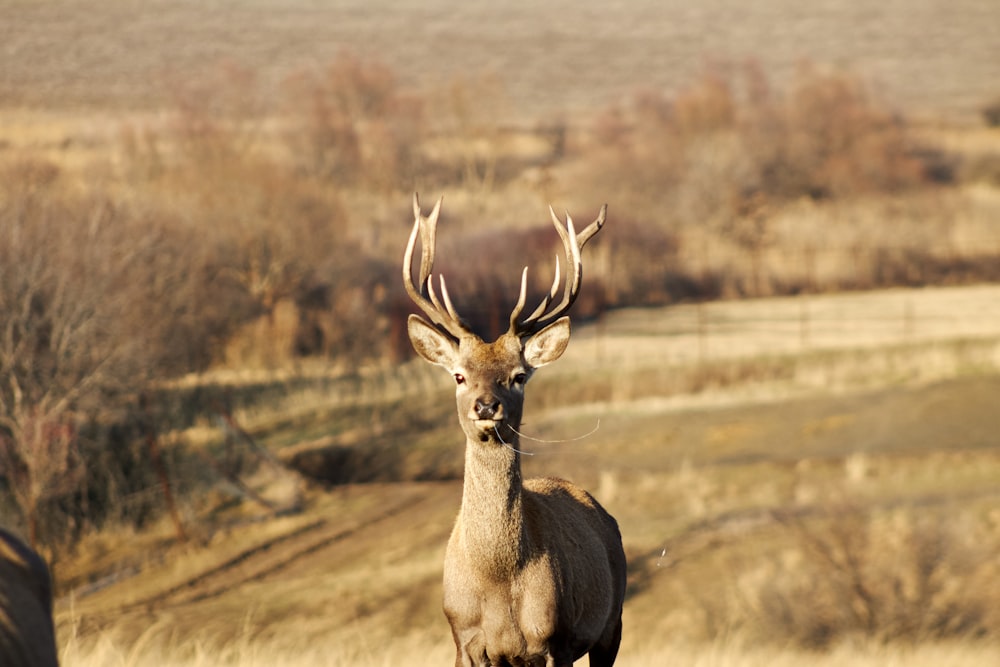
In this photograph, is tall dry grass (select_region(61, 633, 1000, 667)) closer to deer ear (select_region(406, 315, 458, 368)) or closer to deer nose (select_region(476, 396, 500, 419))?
deer ear (select_region(406, 315, 458, 368))

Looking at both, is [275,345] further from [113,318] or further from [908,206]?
A: [908,206]

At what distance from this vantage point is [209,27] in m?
104

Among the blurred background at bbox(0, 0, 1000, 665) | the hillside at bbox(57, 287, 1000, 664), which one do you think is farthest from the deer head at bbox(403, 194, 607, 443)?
the hillside at bbox(57, 287, 1000, 664)

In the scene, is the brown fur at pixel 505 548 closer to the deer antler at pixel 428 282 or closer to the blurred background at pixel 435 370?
the deer antler at pixel 428 282

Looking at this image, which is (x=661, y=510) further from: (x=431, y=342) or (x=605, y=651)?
(x=431, y=342)

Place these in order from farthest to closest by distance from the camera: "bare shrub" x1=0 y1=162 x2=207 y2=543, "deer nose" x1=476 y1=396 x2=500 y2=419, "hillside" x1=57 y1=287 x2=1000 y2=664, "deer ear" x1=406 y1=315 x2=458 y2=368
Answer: "bare shrub" x1=0 y1=162 x2=207 y2=543 < "hillside" x1=57 y1=287 x2=1000 y2=664 < "deer ear" x1=406 y1=315 x2=458 y2=368 < "deer nose" x1=476 y1=396 x2=500 y2=419

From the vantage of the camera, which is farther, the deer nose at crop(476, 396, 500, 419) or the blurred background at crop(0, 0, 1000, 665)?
the blurred background at crop(0, 0, 1000, 665)

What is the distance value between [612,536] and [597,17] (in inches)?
5027

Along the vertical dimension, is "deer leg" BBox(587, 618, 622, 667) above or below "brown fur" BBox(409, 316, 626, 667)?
below

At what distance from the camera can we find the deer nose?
8.80 m

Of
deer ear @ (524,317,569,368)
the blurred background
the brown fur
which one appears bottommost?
the blurred background

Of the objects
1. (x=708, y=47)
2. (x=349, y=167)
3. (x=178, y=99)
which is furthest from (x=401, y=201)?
(x=708, y=47)

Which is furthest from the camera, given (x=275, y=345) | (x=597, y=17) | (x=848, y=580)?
(x=597, y=17)

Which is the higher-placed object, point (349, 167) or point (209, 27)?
point (209, 27)
